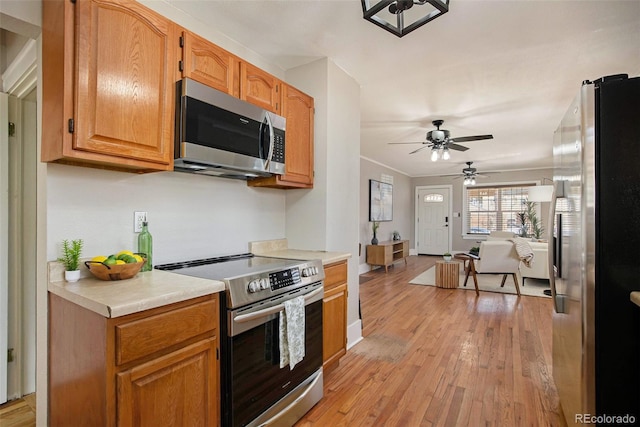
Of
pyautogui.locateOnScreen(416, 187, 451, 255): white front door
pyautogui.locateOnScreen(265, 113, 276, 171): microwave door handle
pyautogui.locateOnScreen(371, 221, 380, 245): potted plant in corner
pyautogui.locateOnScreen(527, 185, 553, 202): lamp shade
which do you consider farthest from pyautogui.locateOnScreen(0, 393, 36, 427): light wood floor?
pyautogui.locateOnScreen(416, 187, 451, 255): white front door

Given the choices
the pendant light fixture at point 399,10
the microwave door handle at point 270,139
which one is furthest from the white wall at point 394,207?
the pendant light fixture at point 399,10

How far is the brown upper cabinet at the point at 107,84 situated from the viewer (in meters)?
1.30

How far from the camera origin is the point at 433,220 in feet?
30.7

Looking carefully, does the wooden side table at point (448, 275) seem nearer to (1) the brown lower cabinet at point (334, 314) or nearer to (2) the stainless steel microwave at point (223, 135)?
(1) the brown lower cabinet at point (334, 314)

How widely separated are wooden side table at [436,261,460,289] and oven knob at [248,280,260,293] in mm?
4175

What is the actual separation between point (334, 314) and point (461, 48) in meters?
2.24

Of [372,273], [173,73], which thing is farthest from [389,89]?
[372,273]

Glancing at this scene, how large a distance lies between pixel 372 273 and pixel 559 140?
4732mm

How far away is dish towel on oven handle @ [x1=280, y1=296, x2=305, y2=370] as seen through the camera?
171 centimetres

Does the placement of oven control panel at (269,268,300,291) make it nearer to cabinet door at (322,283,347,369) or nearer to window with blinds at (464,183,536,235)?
cabinet door at (322,283,347,369)

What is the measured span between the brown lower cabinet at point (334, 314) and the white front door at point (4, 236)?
1968 mm

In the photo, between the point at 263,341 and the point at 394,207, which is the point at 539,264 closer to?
the point at 394,207

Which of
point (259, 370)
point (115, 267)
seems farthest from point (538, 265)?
point (115, 267)

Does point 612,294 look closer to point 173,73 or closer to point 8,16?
point 173,73
